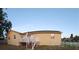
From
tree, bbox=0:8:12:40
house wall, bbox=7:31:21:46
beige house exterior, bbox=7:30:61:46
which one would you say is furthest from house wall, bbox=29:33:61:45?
tree, bbox=0:8:12:40

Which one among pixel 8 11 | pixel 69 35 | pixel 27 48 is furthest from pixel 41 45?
pixel 8 11

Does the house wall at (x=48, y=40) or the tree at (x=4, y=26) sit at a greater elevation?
the tree at (x=4, y=26)

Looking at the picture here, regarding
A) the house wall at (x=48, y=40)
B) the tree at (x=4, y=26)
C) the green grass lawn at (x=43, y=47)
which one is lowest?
the green grass lawn at (x=43, y=47)

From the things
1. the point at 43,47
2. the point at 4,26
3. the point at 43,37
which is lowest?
the point at 43,47

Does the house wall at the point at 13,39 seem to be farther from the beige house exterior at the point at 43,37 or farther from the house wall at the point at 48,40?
the house wall at the point at 48,40

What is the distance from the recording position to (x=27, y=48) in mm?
2189

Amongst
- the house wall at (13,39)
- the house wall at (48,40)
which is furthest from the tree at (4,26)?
the house wall at (48,40)

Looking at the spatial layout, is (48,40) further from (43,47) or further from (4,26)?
A: (4,26)

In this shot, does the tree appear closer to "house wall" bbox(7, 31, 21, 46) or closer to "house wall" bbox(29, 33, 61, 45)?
"house wall" bbox(7, 31, 21, 46)

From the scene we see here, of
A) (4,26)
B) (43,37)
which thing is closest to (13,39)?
(4,26)

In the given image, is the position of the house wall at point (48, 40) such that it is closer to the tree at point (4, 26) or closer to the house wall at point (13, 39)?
the house wall at point (13, 39)

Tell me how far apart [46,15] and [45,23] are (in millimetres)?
83
